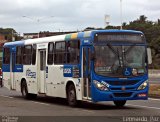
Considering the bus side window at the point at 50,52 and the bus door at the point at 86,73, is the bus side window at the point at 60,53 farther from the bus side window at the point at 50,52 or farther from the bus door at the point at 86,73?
the bus door at the point at 86,73

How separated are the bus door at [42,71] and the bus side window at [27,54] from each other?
1.28 m

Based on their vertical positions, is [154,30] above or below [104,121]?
above

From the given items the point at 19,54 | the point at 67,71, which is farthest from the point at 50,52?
the point at 19,54

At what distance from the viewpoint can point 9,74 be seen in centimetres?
2708

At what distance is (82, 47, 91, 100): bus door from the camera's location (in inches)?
710

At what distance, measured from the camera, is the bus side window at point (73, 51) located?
1900 centimetres

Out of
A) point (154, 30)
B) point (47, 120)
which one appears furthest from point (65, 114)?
point (154, 30)

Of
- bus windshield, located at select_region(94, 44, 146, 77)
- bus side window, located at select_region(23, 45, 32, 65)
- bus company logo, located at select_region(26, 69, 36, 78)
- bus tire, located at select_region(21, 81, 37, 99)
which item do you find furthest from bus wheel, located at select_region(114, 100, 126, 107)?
bus tire, located at select_region(21, 81, 37, 99)

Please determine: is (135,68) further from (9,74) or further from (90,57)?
(9,74)

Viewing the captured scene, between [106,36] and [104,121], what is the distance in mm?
5012

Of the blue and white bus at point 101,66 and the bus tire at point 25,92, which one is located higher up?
the blue and white bus at point 101,66

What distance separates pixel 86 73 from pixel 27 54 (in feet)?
23.0

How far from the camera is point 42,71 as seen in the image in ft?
73.9

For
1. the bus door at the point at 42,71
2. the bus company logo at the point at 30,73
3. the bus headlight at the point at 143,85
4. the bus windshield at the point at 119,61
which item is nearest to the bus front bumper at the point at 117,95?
the bus headlight at the point at 143,85
